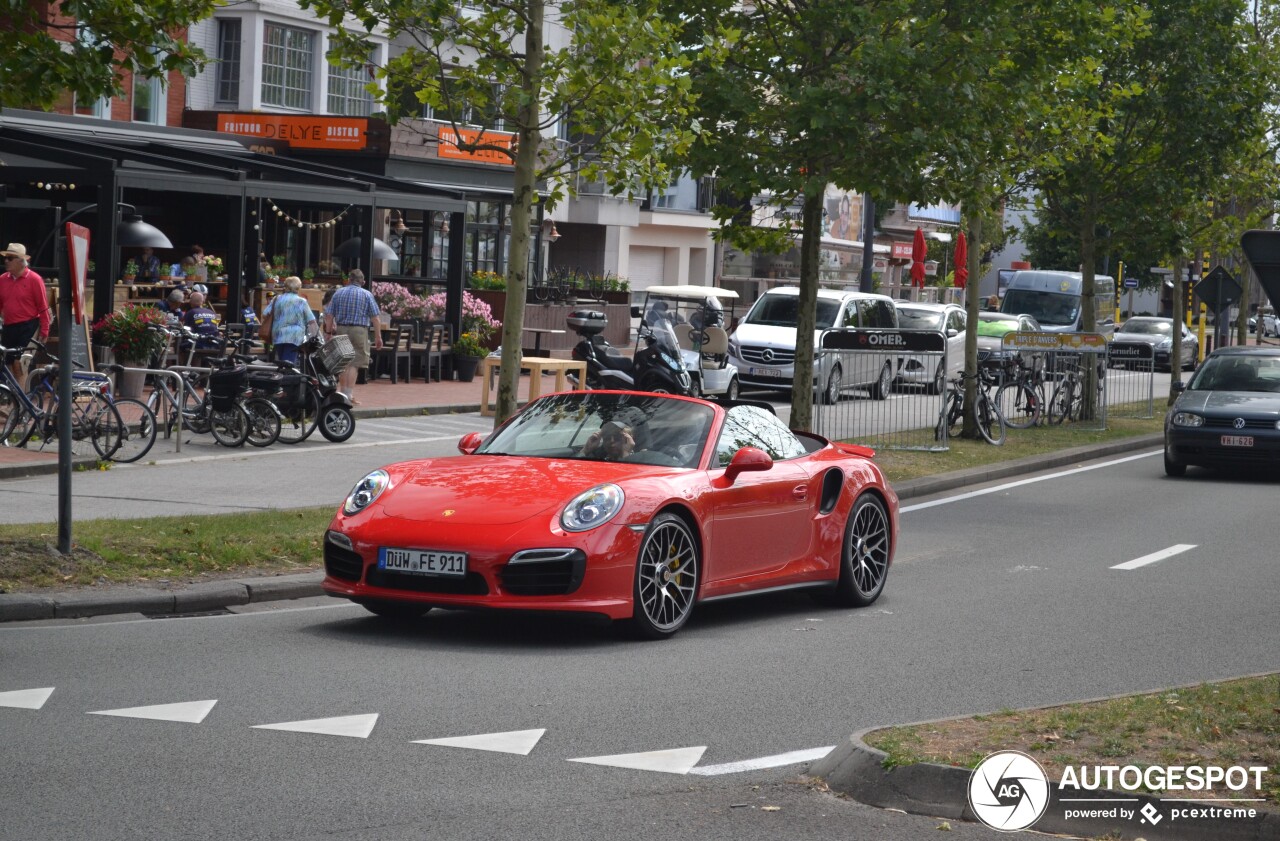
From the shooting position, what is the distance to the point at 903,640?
389 inches

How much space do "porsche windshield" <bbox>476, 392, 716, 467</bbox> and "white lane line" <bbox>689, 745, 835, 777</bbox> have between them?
10.7ft

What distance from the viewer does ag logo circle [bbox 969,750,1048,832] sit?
589cm

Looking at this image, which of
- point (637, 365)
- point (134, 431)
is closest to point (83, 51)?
point (134, 431)

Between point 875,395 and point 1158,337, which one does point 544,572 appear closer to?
point 875,395

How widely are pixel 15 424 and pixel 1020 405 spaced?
15.7m

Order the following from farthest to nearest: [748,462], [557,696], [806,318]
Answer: [806,318], [748,462], [557,696]

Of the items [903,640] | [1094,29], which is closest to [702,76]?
[1094,29]

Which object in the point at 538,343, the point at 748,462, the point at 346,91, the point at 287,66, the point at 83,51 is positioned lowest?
the point at 538,343

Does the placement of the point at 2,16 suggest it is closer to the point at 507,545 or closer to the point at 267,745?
the point at 507,545

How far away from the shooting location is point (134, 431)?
56.7 feet

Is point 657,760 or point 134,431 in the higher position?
point 134,431

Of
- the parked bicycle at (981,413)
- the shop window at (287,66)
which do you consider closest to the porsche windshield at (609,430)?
the parked bicycle at (981,413)

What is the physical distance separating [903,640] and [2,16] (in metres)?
6.40

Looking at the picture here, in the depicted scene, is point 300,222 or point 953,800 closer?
point 953,800
